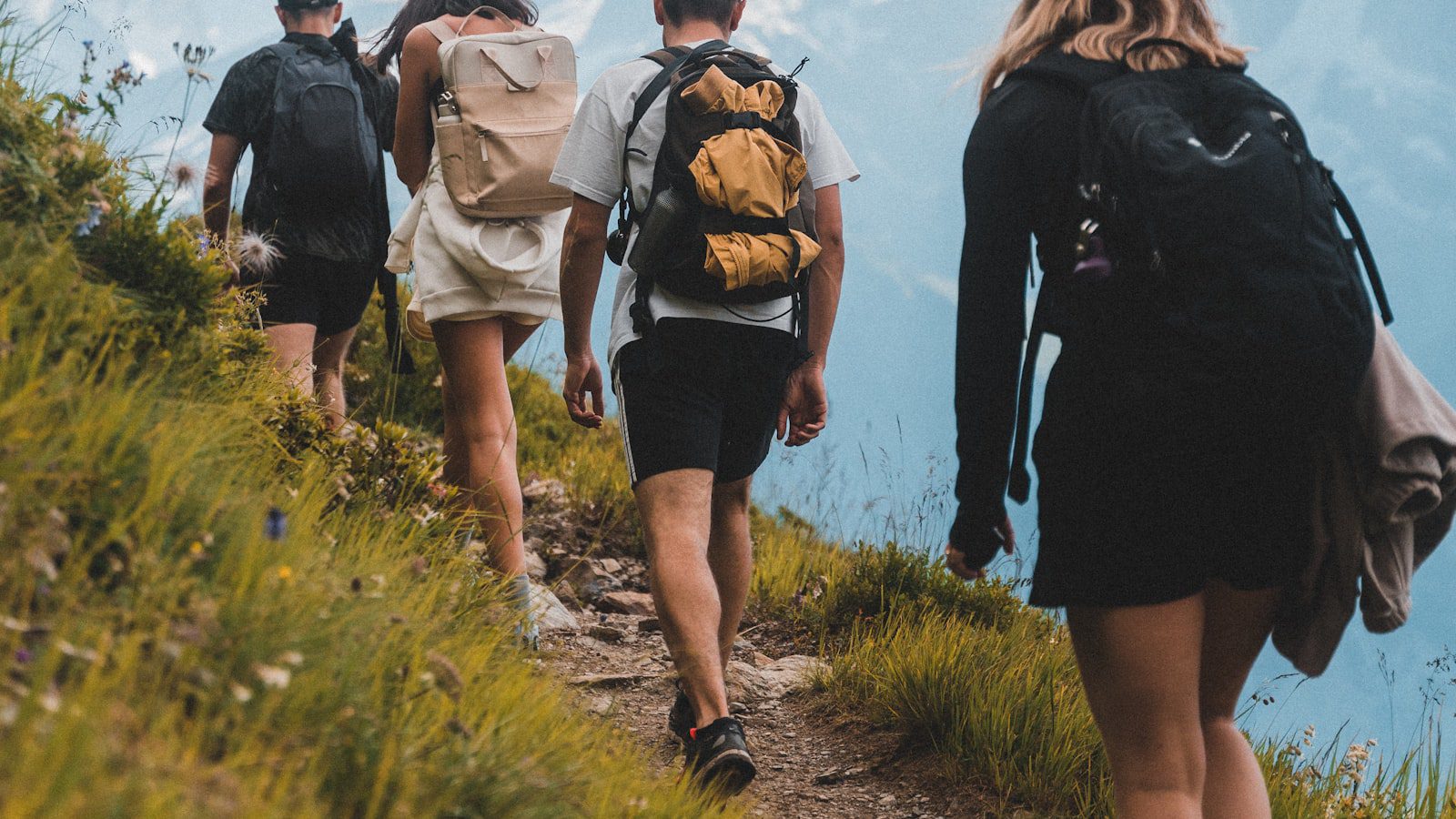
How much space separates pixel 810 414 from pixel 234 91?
2.69m

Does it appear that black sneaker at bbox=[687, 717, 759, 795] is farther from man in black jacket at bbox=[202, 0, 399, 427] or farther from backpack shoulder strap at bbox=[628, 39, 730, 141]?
man in black jacket at bbox=[202, 0, 399, 427]

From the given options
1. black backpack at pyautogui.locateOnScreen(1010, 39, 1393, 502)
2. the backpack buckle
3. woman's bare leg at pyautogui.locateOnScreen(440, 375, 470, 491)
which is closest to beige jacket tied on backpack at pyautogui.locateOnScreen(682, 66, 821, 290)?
the backpack buckle

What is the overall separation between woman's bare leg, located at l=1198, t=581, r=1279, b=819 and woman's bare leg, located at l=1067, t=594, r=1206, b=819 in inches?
3.7

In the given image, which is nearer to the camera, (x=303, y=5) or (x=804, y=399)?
(x=804, y=399)

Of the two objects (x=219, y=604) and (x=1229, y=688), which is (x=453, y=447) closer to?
(x=219, y=604)

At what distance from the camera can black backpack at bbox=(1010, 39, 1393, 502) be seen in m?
2.10

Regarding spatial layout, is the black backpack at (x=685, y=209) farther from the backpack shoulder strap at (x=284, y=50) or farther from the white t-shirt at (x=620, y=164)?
the backpack shoulder strap at (x=284, y=50)

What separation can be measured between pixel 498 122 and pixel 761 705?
260 cm

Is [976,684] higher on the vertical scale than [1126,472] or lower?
lower

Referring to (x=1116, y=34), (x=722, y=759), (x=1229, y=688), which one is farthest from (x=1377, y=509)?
(x=722, y=759)

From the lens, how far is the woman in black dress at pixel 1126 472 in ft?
7.28

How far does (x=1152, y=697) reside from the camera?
226 centimetres

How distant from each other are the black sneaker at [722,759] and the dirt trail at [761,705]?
0.64 feet

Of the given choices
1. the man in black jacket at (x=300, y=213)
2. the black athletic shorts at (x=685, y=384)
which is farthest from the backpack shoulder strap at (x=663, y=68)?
the man in black jacket at (x=300, y=213)
